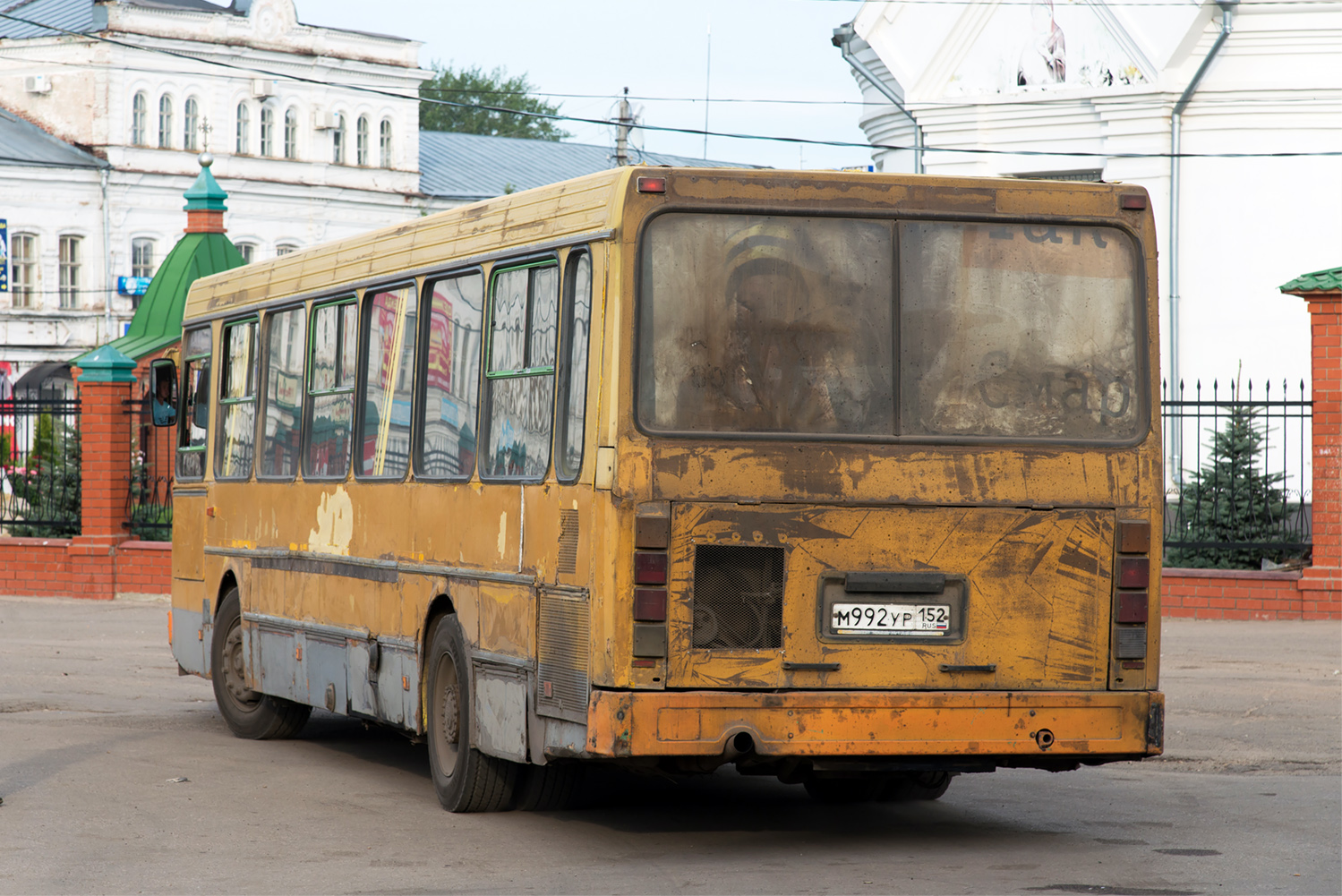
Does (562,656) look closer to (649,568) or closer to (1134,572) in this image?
(649,568)

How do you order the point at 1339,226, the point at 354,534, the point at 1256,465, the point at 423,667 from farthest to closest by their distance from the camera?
1. the point at 1339,226
2. the point at 1256,465
3. the point at 354,534
4. the point at 423,667

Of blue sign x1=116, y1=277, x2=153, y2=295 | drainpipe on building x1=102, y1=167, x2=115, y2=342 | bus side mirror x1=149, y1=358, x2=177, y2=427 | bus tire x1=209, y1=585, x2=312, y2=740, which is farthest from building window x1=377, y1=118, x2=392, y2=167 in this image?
bus tire x1=209, y1=585, x2=312, y2=740

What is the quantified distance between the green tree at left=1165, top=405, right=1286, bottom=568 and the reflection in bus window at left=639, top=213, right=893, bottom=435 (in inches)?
498

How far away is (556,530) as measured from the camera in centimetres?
841

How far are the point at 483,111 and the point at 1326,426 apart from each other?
86.7m

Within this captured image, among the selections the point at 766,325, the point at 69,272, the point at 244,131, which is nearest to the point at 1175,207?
the point at 766,325

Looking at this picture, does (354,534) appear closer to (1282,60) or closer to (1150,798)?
(1150,798)

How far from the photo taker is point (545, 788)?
9430mm

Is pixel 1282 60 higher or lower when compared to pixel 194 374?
higher

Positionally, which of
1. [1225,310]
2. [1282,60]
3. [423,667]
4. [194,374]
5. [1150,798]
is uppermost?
[1282,60]

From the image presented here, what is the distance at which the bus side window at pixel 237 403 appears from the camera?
41.1ft

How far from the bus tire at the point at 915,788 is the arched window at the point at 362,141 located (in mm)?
64753

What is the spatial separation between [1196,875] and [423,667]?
3702mm

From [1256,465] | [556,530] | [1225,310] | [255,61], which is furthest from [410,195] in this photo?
[556,530]
